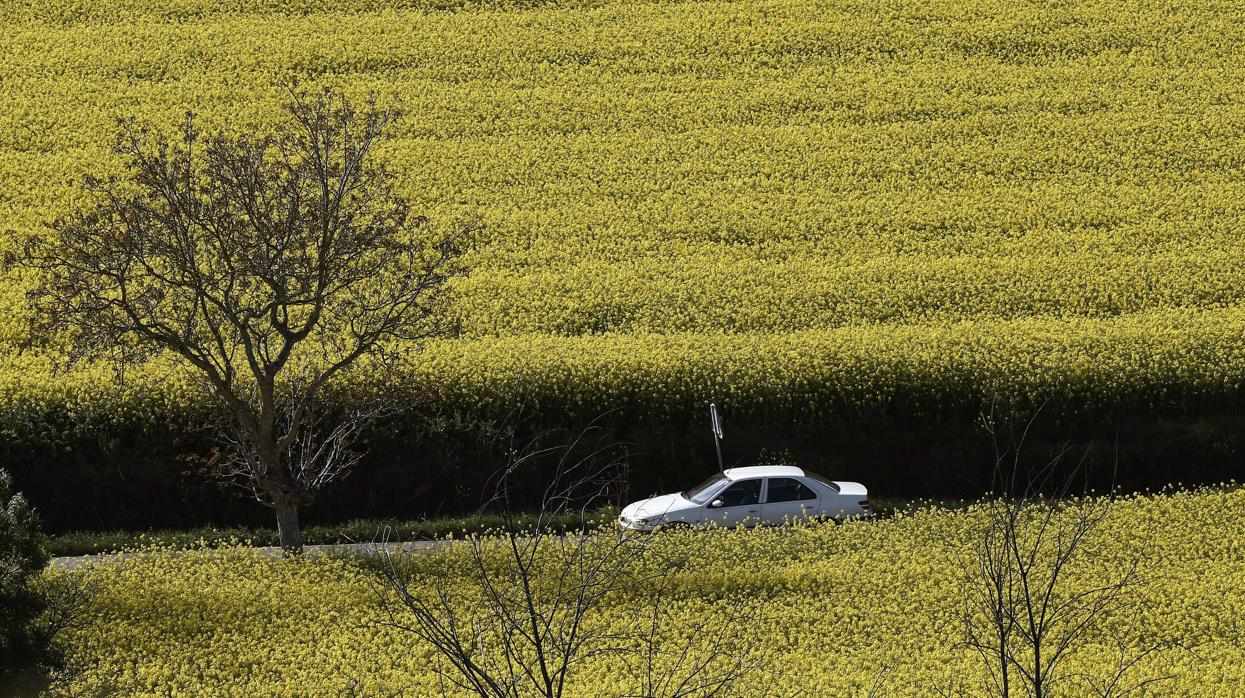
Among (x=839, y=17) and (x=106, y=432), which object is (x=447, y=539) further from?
(x=839, y=17)

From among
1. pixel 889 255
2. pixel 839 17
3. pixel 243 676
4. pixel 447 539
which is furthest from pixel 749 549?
pixel 839 17

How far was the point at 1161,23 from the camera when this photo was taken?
128 ft

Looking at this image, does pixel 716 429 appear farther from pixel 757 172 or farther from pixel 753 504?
pixel 757 172

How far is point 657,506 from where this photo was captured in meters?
22.0

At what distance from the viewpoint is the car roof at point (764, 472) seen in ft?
71.2

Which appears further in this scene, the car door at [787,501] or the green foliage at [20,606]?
the car door at [787,501]

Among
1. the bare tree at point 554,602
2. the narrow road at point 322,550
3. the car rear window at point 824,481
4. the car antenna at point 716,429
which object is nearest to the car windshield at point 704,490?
the car antenna at point 716,429

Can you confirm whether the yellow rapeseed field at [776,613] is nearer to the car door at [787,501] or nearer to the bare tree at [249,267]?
the car door at [787,501]

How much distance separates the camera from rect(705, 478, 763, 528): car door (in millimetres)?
21547

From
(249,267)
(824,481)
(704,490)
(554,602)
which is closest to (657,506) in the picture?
(704,490)

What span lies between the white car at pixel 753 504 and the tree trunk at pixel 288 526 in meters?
4.61

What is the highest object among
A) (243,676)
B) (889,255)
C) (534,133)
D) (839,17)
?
(839,17)

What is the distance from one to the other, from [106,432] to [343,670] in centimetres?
844

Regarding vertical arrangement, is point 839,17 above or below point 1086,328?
above
